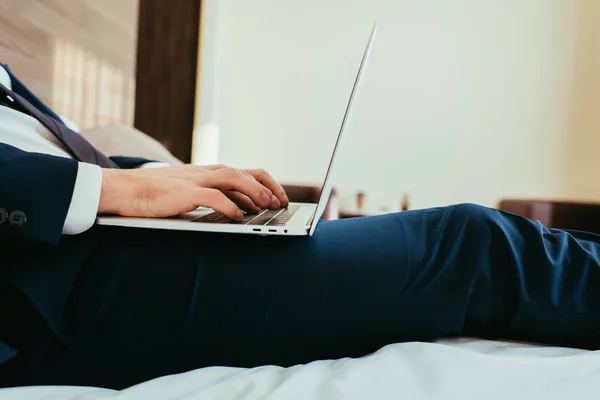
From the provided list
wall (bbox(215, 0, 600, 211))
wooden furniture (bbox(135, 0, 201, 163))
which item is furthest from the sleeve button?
wall (bbox(215, 0, 600, 211))

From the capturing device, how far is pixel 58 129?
0.93 meters

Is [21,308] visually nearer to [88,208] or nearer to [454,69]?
[88,208]

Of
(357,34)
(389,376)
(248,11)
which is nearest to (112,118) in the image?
(248,11)

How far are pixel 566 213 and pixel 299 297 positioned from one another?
1.93 m

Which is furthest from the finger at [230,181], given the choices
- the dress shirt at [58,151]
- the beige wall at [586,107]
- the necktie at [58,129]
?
the beige wall at [586,107]

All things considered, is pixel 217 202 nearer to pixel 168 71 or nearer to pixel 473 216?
pixel 473 216

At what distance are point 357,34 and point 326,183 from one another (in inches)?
121

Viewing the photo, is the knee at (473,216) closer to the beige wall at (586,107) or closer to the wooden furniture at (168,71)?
the wooden furniture at (168,71)

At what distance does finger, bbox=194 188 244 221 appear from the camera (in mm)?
633

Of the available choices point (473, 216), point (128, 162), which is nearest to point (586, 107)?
point (128, 162)

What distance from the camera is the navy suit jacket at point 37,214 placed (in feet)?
1.89

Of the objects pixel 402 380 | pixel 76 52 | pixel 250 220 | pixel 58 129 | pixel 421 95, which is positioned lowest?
pixel 402 380

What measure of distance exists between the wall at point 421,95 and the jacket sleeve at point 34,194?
2.95m

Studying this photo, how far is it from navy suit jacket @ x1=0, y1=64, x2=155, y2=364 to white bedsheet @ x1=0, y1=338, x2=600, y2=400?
11cm
